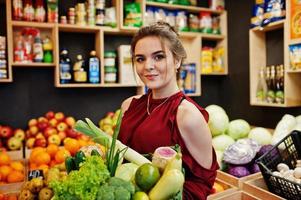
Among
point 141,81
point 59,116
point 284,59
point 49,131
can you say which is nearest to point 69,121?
point 59,116

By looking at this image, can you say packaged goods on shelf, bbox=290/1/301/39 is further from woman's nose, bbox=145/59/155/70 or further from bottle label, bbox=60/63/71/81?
bottle label, bbox=60/63/71/81

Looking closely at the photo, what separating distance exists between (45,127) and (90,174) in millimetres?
1723

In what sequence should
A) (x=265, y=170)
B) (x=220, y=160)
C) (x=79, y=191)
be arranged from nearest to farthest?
(x=79, y=191)
(x=265, y=170)
(x=220, y=160)

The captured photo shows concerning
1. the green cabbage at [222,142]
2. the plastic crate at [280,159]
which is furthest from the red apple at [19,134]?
the plastic crate at [280,159]

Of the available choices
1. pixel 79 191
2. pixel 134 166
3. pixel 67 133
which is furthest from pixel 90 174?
pixel 67 133

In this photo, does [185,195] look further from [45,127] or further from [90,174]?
[45,127]

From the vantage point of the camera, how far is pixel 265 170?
151cm

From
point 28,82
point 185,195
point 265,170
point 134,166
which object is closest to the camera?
point 134,166

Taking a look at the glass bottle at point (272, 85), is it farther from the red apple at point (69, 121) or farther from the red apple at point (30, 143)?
the red apple at point (30, 143)

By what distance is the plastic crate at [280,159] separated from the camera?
56.9 inches

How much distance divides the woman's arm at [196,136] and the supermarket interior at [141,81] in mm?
299

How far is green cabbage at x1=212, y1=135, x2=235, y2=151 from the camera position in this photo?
2.12 m

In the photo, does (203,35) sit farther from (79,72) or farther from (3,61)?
(3,61)

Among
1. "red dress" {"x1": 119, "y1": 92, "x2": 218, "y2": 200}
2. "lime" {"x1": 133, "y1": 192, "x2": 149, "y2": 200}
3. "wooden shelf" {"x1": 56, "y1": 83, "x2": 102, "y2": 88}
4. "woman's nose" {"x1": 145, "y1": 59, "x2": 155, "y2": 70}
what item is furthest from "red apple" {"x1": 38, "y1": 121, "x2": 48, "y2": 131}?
"lime" {"x1": 133, "y1": 192, "x2": 149, "y2": 200}
